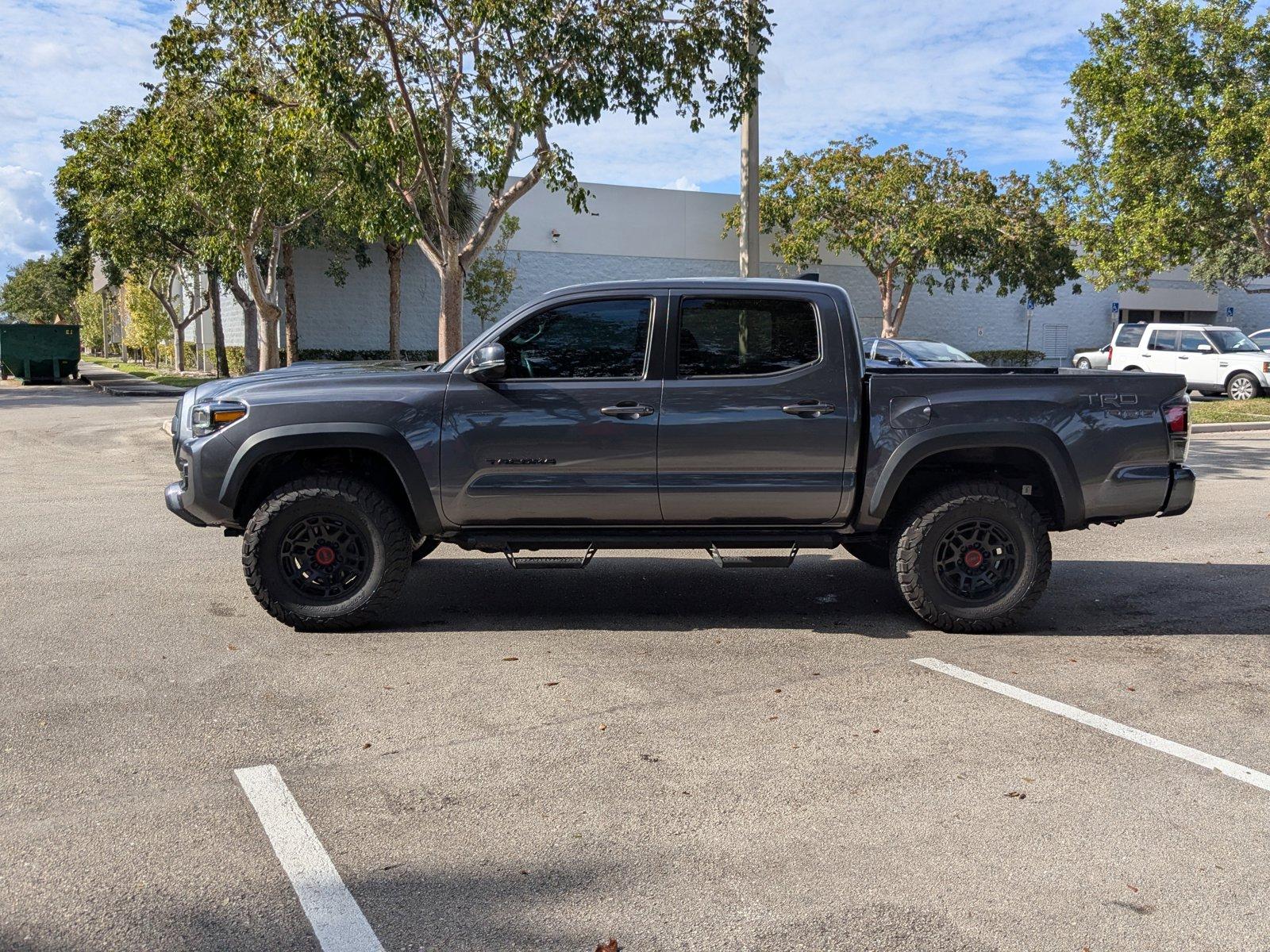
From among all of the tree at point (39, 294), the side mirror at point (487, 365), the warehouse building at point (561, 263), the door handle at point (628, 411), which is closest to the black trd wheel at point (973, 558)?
the door handle at point (628, 411)

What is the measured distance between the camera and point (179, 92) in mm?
16828

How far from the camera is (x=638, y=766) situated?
4328mm

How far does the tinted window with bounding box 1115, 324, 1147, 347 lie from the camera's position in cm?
2720

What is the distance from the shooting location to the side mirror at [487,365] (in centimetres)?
589

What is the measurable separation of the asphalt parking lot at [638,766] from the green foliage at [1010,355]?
38447 millimetres

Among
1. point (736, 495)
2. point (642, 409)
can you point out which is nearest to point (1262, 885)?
point (736, 495)

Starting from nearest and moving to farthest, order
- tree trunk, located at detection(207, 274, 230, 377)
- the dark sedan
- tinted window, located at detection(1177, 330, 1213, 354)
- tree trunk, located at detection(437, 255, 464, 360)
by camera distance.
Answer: tree trunk, located at detection(437, 255, 464, 360), the dark sedan, tinted window, located at detection(1177, 330, 1213, 354), tree trunk, located at detection(207, 274, 230, 377)

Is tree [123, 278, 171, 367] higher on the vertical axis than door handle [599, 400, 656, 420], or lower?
higher

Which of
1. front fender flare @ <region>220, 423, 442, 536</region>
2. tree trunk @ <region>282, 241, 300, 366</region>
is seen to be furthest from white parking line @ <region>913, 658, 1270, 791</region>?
tree trunk @ <region>282, 241, 300, 366</region>

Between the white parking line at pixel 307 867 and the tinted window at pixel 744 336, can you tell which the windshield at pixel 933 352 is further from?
the white parking line at pixel 307 867

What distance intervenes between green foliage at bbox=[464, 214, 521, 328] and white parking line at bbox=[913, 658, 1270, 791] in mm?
31715

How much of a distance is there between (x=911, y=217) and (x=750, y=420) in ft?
99.6

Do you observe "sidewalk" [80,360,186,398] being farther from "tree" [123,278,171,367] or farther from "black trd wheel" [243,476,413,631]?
"black trd wheel" [243,476,413,631]

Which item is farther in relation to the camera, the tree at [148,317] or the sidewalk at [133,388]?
the tree at [148,317]
